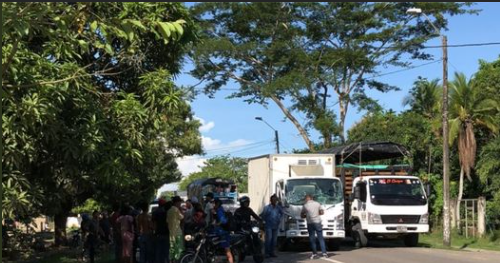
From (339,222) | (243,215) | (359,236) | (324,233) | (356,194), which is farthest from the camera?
(356,194)

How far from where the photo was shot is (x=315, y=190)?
2020cm

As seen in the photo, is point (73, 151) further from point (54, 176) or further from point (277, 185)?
point (277, 185)

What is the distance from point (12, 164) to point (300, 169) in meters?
13.8

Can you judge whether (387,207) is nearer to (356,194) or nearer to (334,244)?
(356,194)

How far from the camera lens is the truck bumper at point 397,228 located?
2022 cm

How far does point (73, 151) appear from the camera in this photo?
971 centimetres

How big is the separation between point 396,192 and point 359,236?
1.88m

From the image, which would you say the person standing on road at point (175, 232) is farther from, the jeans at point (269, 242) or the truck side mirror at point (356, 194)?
the truck side mirror at point (356, 194)

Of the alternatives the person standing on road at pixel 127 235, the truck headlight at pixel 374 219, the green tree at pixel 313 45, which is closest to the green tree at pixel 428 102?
the green tree at pixel 313 45

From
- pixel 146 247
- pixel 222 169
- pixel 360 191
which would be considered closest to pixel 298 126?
pixel 360 191

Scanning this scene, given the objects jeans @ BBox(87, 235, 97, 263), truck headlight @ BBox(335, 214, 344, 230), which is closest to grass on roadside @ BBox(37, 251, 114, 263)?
jeans @ BBox(87, 235, 97, 263)

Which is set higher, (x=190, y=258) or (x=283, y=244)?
(x=190, y=258)

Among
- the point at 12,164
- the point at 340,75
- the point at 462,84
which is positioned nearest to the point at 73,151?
the point at 12,164

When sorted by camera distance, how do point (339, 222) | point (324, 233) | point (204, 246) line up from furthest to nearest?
point (339, 222) < point (324, 233) < point (204, 246)
